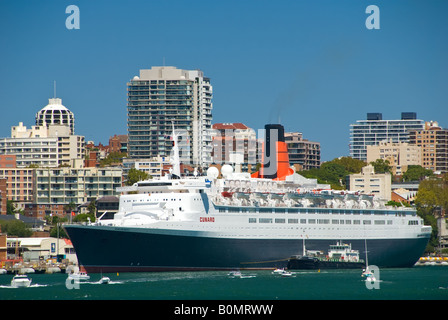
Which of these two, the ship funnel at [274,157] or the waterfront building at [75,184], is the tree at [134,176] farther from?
A: the ship funnel at [274,157]

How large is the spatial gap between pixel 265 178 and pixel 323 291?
108ft

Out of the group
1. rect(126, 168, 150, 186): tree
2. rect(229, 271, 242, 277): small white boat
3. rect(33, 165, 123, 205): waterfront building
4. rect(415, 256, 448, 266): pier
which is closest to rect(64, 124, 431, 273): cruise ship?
rect(229, 271, 242, 277): small white boat

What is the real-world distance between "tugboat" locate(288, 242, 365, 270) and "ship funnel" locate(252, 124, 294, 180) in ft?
34.3

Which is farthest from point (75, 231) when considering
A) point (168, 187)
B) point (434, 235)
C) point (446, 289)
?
point (434, 235)

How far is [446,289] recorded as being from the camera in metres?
82.9

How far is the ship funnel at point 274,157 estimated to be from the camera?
112125 millimetres

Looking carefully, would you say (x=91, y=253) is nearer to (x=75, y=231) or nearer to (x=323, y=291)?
(x=75, y=231)

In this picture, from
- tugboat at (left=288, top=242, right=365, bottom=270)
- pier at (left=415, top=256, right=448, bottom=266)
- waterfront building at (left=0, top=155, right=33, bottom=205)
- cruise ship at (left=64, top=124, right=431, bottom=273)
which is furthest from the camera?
waterfront building at (left=0, top=155, right=33, bottom=205)

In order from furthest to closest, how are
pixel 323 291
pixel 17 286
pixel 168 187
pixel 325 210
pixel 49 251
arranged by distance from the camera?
1. pixel 49 251
2. pixel 325 210
3. pixel 168 187
4. pixel 17 286
5. pixel 323 291

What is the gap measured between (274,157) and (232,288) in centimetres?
3746

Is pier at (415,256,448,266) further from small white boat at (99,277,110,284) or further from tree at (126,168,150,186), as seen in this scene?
small white boat at (99,277,110,284)

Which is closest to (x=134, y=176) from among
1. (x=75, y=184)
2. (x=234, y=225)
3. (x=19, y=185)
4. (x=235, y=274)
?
(x=75, y=184)

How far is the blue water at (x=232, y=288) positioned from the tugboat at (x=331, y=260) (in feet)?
9.61

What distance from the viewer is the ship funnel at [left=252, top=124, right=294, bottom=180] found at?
112 metres
